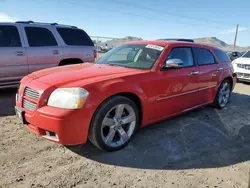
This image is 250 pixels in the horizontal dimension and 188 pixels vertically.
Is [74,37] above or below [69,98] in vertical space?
above

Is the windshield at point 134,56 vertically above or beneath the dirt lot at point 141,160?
A: above

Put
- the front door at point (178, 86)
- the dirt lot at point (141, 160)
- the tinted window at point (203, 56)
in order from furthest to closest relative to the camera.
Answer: the tinted window at point (203, 56), the front door at point (178, 86), the dirt lot at point (141, 160)

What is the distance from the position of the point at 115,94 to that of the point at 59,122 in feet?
2.83

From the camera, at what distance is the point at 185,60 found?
457cm

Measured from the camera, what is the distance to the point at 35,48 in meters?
6.16

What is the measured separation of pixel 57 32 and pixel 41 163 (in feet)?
15.3

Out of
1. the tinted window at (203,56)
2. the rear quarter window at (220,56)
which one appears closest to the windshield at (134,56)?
the tinted window at (203,56)

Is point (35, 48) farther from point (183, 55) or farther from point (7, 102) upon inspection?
point (183, 55)

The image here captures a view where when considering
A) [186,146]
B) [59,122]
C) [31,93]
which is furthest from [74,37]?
[186,146]

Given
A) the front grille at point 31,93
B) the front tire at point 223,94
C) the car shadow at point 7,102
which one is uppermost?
the front grille at point 31,93

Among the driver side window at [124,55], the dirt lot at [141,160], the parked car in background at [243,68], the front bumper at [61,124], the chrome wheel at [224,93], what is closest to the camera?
the dirt lot at [141,160]

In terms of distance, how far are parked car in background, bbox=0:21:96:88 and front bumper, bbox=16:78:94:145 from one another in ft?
10.6

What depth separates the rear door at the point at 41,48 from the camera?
611 centimetres

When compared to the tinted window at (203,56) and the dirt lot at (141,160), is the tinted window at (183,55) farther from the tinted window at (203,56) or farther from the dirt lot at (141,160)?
the dirt lot at (141,160)
